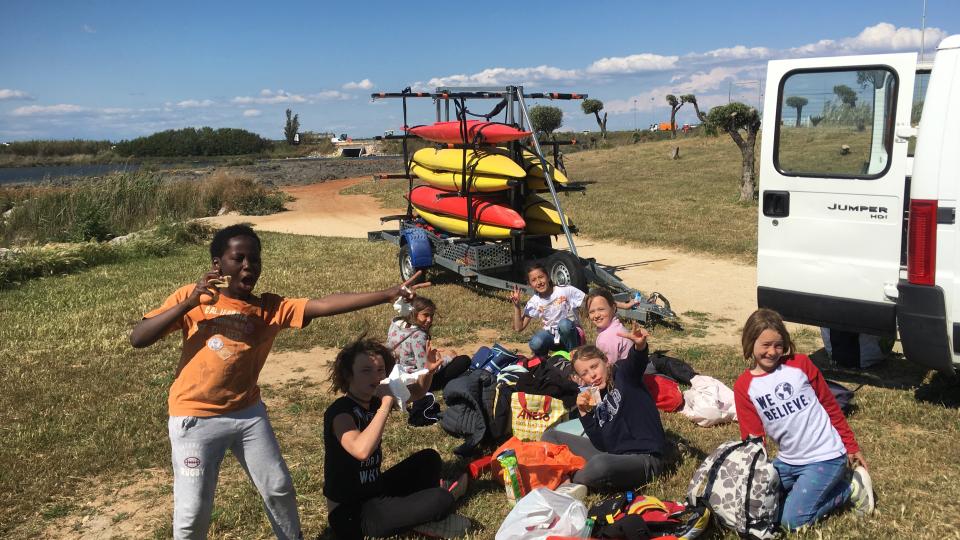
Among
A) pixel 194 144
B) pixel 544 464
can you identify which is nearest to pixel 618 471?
pixel 544 464

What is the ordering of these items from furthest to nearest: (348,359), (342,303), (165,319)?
(348,359)
(342,303)
(165,319)

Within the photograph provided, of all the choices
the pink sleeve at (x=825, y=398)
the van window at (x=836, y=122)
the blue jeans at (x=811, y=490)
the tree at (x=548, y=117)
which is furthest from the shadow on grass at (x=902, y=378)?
the tree at (x=548, y=117)

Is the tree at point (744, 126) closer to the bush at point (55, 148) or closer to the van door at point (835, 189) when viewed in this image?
the van door at point (835, 189)

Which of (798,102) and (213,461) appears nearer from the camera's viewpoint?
(213,461)

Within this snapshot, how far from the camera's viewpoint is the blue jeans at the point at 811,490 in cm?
374

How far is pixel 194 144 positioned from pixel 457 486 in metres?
83.8

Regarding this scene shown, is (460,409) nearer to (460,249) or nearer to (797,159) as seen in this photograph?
(797,159)

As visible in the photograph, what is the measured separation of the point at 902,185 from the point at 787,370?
209 cm

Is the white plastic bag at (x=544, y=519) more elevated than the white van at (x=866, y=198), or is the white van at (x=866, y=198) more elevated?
the white van at (x=866, y=198)

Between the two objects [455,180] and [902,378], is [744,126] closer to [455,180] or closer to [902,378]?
[455,180]

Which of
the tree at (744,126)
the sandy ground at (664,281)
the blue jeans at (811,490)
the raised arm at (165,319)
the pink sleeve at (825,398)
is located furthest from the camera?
the tree at (744,126)

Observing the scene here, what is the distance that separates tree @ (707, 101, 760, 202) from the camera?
18016mm

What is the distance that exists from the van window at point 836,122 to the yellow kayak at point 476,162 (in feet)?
12.4

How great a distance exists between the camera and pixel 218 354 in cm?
338
